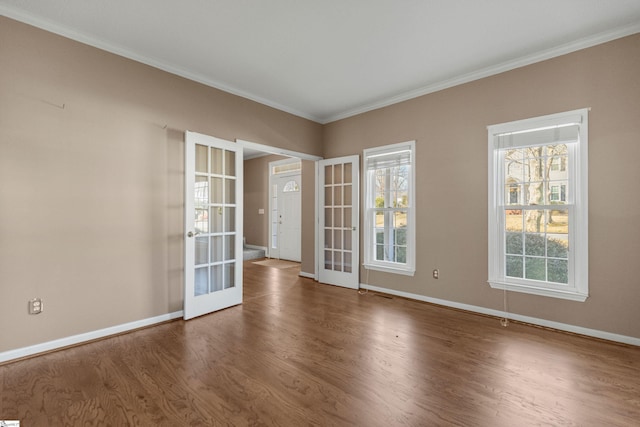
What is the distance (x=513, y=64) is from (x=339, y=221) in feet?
10.4

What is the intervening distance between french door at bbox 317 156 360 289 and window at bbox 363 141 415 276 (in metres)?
0.20

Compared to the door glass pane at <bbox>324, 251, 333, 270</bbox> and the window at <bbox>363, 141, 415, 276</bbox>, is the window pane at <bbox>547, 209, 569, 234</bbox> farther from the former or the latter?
the door glass pane at <bbox>324, 251, 333, 270</bbox>

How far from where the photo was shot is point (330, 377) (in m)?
2.21

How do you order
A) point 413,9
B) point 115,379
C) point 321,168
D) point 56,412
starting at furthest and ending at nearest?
point 321,168 < point 413,9 < point 115,379 < point 56,412

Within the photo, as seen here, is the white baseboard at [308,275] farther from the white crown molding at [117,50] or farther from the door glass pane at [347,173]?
the white crown molding at [117,50]

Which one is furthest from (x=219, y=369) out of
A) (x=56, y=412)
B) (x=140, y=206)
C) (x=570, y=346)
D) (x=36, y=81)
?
(x=570, y=346)

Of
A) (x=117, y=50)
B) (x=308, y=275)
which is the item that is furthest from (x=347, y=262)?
(x=117, y=50)

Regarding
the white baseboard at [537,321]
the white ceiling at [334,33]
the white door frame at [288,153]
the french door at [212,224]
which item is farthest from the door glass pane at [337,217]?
the white ceiling at [334,33]

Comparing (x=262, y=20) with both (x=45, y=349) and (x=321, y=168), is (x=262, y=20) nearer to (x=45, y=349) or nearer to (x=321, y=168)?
(x=321, y=168)

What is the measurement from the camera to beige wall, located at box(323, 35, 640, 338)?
2789mm

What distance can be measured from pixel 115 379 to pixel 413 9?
3.74 meters

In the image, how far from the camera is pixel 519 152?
11.2 feet

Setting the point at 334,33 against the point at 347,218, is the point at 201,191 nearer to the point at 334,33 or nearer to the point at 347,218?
the point at 334,33

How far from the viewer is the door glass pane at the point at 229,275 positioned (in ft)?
12.8
